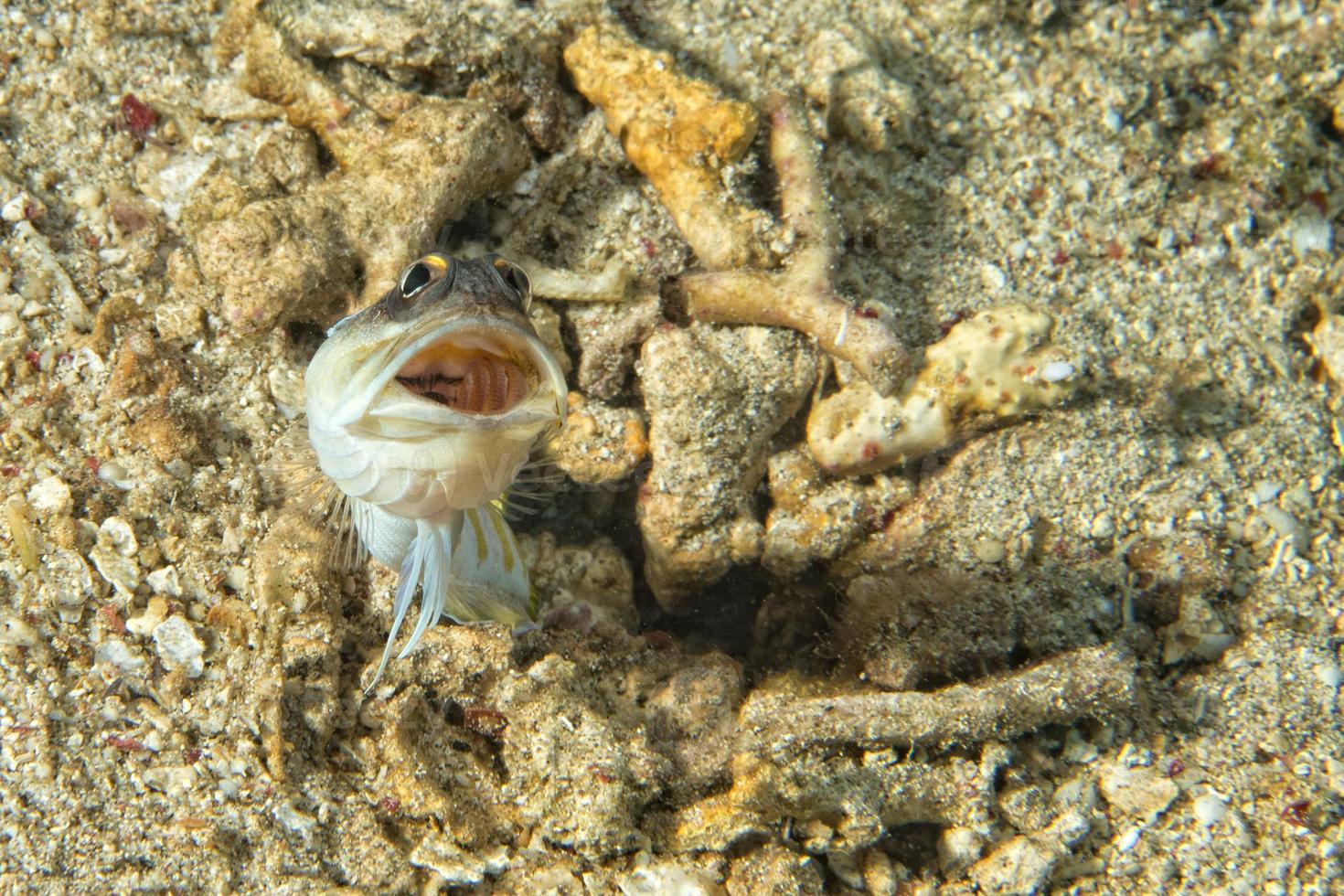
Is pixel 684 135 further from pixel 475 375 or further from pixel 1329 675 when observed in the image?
pixel 1329 675

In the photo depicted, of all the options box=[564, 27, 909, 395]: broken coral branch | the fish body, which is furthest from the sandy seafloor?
the fish body

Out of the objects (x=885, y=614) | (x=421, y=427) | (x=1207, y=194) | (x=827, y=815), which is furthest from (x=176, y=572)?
(x=1207, y=194)

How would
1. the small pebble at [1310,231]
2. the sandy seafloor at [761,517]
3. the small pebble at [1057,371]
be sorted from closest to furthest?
the sandy seafloor at [761,517] < the small pebble at [1057,371] < the small pebble at [1310,231]

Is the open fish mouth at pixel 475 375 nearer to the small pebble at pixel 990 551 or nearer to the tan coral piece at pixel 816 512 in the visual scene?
the tan coral piece at pixel 816 512

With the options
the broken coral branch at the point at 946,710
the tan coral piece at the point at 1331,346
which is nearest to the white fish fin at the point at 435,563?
the broken coral branch at the point at 946,710

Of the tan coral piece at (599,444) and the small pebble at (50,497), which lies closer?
the small pebble at (50,497)

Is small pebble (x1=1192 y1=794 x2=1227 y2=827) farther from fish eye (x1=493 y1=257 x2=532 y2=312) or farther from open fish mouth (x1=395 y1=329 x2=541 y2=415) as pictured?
fish eye (x1=493 y1=257 x2=532 y2=312)

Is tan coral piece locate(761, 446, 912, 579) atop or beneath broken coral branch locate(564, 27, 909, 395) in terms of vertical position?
beneath
